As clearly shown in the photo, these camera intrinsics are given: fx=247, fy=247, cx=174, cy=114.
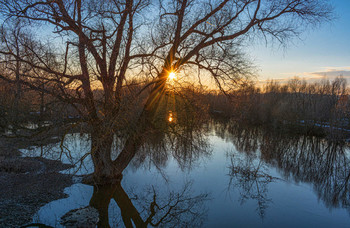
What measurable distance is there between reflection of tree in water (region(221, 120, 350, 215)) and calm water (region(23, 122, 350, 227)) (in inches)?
2.0

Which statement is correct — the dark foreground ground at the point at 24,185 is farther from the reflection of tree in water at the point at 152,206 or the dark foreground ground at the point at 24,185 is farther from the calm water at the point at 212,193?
the reflection of tree in water at the point at 152,206

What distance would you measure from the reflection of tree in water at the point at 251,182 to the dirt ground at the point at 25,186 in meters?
6.32

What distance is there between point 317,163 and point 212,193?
28.4 ft

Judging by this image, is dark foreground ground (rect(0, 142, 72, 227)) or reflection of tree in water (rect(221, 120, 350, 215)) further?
reflection of tree in water (rect(221, 120, 350, 215))

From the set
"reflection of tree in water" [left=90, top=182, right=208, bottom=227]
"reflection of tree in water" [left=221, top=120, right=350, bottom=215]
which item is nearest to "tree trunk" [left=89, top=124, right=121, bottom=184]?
"reflection of tree in water" [left=90, top=182, right=208, bottom=227]

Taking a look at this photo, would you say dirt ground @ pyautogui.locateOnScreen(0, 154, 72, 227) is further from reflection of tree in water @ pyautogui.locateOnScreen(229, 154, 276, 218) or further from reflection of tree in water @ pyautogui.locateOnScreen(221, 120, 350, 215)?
reflection of tree in water @ pyautogui.locateOnScreen(221, 120, 350, 215)

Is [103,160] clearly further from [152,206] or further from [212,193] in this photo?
[212,193]

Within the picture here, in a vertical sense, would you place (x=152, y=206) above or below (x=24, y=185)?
below

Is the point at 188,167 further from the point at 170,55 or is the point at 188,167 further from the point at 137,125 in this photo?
the point at 170,55

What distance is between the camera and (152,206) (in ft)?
25.2

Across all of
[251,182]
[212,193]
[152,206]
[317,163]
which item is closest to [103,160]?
[152,206]

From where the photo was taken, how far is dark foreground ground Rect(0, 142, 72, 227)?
6.34 m

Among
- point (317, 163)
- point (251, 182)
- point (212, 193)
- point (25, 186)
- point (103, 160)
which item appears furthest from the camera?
point (317, 163)

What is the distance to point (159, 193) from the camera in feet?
28.4
